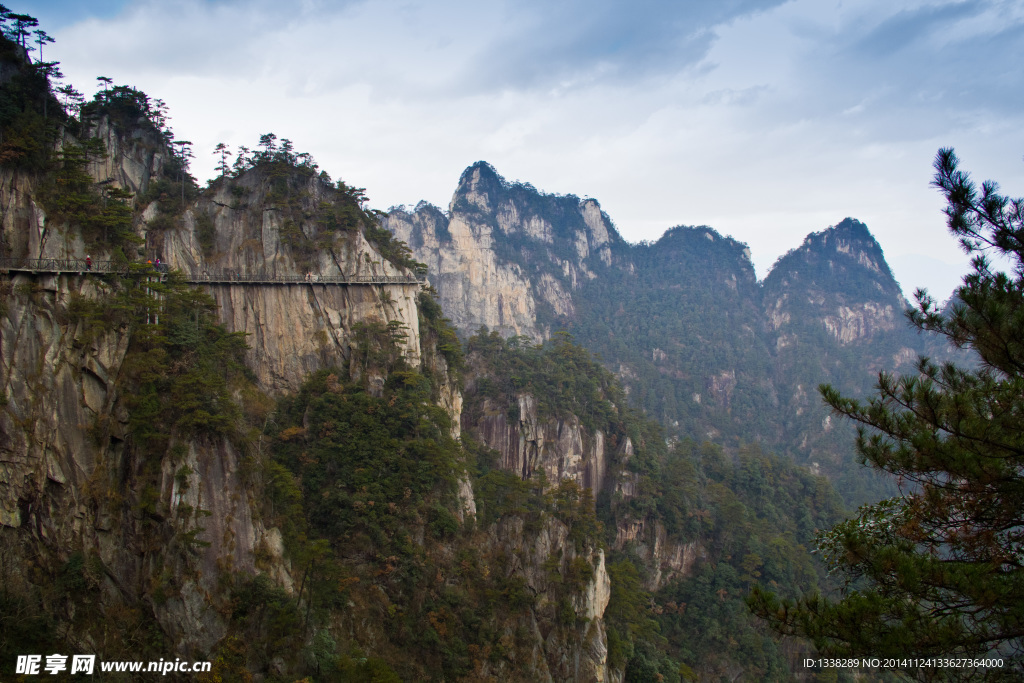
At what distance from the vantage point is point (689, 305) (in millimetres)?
93250

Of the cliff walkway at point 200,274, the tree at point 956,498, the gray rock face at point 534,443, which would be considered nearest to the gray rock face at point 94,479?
the cliff walkway at point 200,274

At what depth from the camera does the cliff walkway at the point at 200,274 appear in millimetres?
15625

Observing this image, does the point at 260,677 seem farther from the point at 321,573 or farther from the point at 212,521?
the point at 212,521

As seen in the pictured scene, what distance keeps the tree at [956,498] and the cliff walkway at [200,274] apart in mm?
19751

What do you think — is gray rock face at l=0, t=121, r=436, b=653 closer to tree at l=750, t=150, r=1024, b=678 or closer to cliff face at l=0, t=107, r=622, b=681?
cliff face at l=0, t=107, r=622, b=681

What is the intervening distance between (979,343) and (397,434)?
19.2 m

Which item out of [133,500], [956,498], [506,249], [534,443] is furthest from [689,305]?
[956,498]

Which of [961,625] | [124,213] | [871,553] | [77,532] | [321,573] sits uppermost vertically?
[124,213]

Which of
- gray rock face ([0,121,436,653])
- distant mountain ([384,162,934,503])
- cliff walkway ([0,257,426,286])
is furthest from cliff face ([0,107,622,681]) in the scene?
distant mountain ([384,162,934,503])

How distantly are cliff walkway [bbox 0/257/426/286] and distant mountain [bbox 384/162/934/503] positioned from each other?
45.9 metres

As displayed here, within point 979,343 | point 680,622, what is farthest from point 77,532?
point 680,622

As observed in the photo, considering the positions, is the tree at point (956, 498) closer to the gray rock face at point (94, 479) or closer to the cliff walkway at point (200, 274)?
the gray rock face at point (94, 479)

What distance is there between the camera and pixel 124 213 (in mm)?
18734

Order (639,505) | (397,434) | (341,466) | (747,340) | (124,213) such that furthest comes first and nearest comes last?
(747,340) < (639,505) < (397,434) < (341,466) < (124,213)
